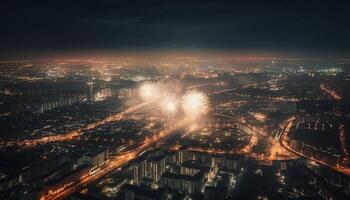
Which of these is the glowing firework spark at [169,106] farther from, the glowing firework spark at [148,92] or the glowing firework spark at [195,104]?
the glowing firework spark at [148,92]

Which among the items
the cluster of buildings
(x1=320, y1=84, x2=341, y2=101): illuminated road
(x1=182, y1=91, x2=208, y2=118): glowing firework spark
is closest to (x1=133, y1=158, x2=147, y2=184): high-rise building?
the cluster of buildings

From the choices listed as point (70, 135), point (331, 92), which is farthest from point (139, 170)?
point (331, 92)

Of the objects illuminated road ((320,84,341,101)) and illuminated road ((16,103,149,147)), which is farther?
illuminated road ((320,84,341,101))

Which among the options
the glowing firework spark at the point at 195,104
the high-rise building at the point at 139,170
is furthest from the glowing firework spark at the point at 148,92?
the high-rise building at the point at 139,170

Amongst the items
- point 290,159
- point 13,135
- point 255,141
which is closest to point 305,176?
point 290,159

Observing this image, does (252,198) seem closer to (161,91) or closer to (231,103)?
(231,103)

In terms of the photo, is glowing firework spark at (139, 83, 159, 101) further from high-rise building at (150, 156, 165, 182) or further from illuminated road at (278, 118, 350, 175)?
high-rise building at (150, 156, 165, 182)
